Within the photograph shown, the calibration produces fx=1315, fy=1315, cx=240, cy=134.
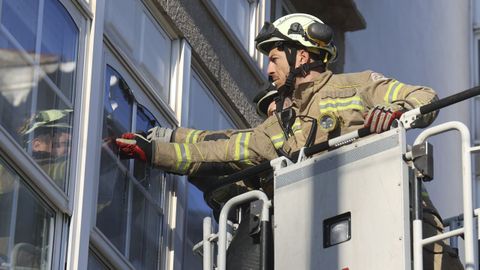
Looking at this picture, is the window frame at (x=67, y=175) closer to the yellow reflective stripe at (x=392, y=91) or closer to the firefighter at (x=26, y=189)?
the firefighter at (x=26, y=189)

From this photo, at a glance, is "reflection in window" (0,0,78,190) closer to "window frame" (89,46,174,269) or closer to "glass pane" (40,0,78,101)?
"glass pane" (40,0,78,101)

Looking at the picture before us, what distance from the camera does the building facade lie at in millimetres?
6422

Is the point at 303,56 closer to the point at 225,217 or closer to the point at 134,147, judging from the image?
the point at 134,147

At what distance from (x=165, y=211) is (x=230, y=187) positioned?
0.45 m

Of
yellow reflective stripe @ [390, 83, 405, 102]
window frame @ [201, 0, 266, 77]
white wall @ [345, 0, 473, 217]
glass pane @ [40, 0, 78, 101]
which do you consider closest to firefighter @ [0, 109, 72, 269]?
glass pane @ [40, 0, 78, 101]

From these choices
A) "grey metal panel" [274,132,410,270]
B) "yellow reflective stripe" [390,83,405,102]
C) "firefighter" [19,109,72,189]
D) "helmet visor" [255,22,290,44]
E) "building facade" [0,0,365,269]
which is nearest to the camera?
"grey metal panel" [274,132,410,270]

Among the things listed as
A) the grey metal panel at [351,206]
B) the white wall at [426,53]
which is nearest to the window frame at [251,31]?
the grey metal panel at [351,206]

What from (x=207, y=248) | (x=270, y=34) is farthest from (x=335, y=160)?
(x=270, y=34)

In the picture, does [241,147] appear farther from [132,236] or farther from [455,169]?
[455,169]

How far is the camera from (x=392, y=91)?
7391 millimetres

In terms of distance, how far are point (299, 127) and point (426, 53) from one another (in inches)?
423

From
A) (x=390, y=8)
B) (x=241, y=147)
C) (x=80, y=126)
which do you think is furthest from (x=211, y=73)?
(x=390, y=8)

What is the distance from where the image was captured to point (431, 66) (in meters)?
18.2

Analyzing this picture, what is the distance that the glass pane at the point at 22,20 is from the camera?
20.9 feet
